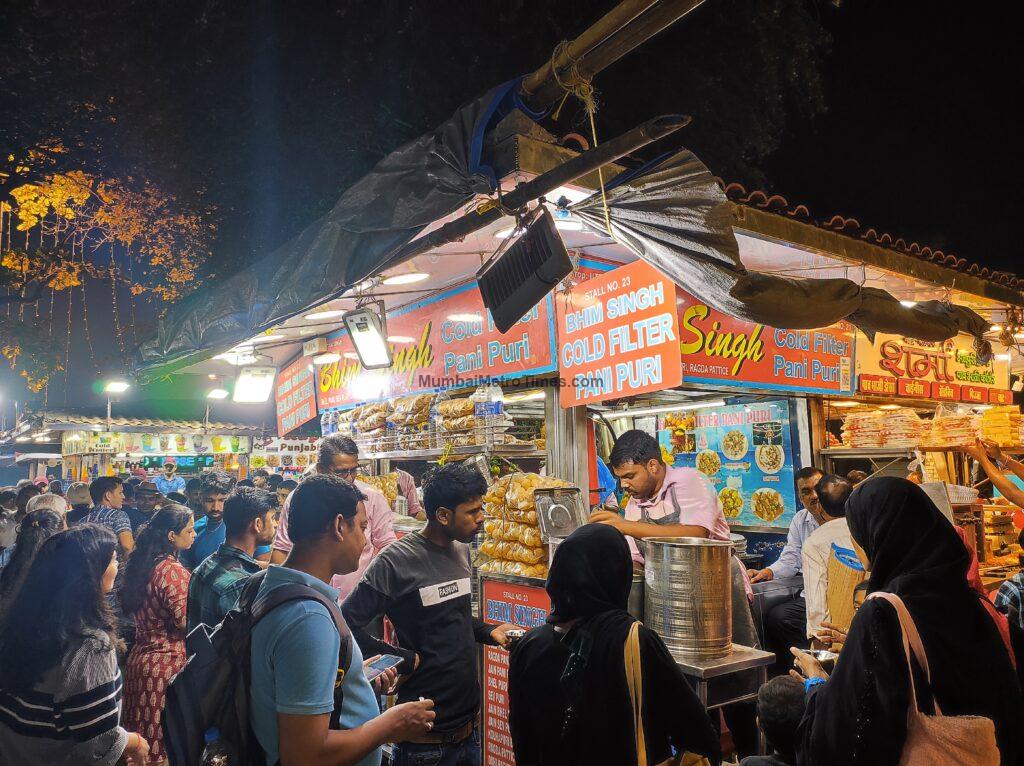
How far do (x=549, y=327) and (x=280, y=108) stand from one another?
393 cm

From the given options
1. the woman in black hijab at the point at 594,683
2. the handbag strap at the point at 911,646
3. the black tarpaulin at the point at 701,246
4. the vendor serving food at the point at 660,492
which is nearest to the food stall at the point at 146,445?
the vendor serving food at the point at 660,492

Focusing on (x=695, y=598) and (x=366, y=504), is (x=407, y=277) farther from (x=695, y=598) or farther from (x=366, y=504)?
(x=695, y=598)

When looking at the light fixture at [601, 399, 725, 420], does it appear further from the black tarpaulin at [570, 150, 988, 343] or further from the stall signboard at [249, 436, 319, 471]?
the stall signboard at [249, 436, 319, 471]

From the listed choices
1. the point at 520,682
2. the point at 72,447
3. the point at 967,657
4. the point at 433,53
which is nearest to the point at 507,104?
the point at 520,682

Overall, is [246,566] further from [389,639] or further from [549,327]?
[549,327]

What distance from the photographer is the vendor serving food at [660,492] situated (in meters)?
4.38

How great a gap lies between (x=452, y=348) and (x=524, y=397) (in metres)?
1.06

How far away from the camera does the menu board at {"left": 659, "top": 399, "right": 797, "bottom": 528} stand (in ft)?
27.3

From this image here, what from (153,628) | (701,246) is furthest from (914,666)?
(153,628)

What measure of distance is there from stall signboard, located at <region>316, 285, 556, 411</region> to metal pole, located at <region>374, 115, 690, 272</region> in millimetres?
1262

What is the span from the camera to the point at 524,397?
24.9 feet

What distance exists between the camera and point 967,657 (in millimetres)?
2148

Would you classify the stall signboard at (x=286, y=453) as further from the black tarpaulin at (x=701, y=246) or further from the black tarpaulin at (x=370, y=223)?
the black tarpaulin at (x=701, y=246)

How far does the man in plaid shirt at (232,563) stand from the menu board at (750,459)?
6.19 m
